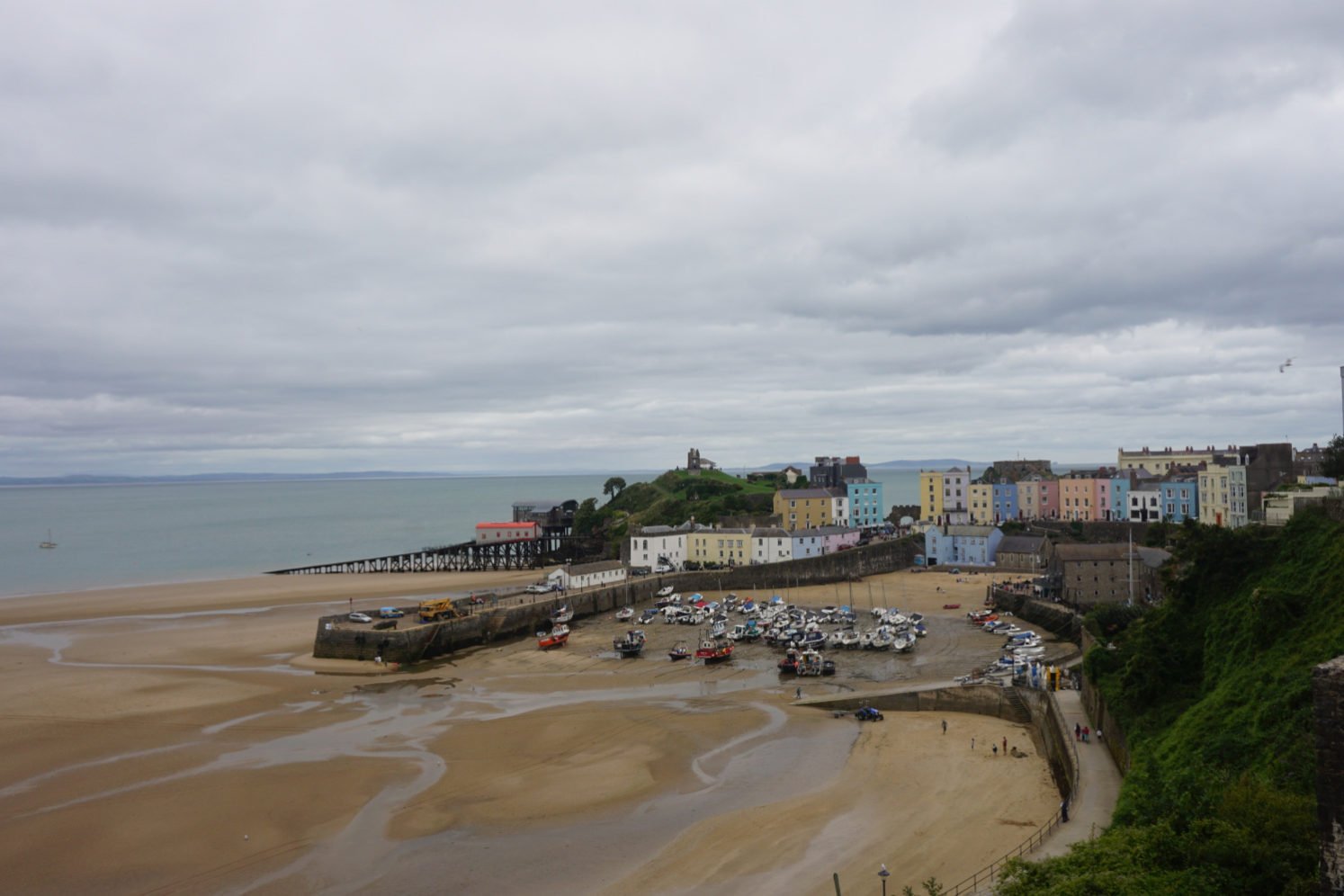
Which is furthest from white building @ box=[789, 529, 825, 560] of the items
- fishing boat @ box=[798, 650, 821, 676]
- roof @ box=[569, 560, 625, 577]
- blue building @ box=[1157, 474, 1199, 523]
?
blue building @ box=[1157, 474, 1199, 523]

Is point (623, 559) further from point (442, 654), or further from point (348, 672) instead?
point (348, 672)

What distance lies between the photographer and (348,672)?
4022cm

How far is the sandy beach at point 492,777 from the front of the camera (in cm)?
1944

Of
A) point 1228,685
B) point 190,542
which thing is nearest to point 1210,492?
point 1228,685

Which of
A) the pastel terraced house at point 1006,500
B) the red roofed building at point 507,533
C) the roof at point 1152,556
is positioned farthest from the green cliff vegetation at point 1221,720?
the red roofed building at point 507,533

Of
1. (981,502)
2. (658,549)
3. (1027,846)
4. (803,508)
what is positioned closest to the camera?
(1027,846)

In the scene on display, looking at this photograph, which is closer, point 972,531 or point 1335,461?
point 1335,461

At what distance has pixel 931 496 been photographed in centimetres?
8712

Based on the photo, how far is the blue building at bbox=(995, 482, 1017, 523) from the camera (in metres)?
86.1

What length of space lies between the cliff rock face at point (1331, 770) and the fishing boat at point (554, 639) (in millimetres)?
38270

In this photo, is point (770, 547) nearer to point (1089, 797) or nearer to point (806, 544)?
point (806, 544)

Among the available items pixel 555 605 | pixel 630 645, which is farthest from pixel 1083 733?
pixel 555 605

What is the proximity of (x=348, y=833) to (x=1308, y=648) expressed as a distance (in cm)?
2365

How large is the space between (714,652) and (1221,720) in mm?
25098
